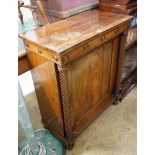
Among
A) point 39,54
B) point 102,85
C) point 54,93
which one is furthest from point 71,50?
point 102,85

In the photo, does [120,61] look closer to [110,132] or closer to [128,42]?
[128,42]

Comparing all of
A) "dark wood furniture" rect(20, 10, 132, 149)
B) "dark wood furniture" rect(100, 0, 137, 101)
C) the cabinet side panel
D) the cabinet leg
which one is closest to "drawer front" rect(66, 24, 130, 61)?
"dark wood furniture" rect(20, 10, 132, 149)

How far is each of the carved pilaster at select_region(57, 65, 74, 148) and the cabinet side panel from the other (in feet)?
0.13

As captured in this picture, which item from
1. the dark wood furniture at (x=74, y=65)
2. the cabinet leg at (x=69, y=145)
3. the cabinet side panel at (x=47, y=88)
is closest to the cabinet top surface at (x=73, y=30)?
the dark wood furniture at (x=74, y=65)

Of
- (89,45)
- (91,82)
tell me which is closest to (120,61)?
(91,82)

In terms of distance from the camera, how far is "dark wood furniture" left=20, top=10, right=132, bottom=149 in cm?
100

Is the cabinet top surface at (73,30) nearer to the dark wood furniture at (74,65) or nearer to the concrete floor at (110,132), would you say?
the dark wood furniture at (74,65)

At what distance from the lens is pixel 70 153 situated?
1.40 meters

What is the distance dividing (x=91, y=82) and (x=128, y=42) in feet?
2.18

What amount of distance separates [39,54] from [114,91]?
99cm

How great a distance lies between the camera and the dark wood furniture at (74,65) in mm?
998

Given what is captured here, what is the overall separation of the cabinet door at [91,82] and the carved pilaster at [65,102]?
0.17 ft

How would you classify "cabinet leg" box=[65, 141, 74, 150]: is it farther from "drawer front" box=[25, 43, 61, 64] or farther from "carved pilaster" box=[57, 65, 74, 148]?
"drawer front" box=[25, 43, 61, 64]

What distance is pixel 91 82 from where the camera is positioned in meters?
1.34
